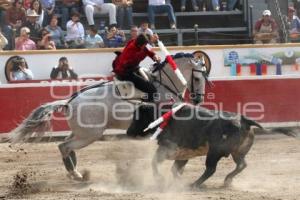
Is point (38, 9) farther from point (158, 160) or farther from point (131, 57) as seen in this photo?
point (158, 160)

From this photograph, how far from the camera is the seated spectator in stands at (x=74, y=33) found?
13.7 metres

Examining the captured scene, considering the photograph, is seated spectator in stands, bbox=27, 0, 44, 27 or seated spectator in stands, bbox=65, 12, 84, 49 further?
seated spectator in stands, bbox=27, 0, 44, 27

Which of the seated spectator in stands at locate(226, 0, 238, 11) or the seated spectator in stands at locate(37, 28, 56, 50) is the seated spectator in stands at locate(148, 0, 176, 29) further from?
the seated spectator in stands at locate(37, 28, 56, 50)

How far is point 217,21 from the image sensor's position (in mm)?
16188

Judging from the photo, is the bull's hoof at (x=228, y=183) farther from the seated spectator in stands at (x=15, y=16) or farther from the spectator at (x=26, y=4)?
the spectator at (x=26, y=4)

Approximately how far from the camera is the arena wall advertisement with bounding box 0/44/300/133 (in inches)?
466

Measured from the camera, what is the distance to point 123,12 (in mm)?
14922

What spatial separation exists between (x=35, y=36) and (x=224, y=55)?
3.74 metres

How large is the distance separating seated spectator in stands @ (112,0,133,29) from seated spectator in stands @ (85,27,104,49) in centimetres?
Answer: 121

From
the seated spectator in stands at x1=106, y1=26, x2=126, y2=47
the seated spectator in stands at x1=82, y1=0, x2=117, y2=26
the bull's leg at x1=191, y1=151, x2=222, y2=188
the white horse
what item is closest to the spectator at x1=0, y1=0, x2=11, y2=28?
the seated spectator in stands at x1=82, y1=0, x2=117, y2=26

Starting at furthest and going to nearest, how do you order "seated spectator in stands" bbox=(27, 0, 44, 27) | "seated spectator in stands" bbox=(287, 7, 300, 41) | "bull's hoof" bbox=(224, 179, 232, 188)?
"seated spectator in stands" bbox=(287, 7, 300, 41) < "seated spectator in stands" bbox=(27, 0, 44, 27) < "bull's hoof" bbox=(224, 179, 232, 188)

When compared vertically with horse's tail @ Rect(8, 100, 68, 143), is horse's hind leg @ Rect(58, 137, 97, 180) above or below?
below

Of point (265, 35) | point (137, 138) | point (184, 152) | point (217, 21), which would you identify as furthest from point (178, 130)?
point (217, 21)

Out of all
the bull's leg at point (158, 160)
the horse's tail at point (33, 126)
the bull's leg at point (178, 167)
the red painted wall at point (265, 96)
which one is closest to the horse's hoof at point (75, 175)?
the horse's tail at point (33, 126)
